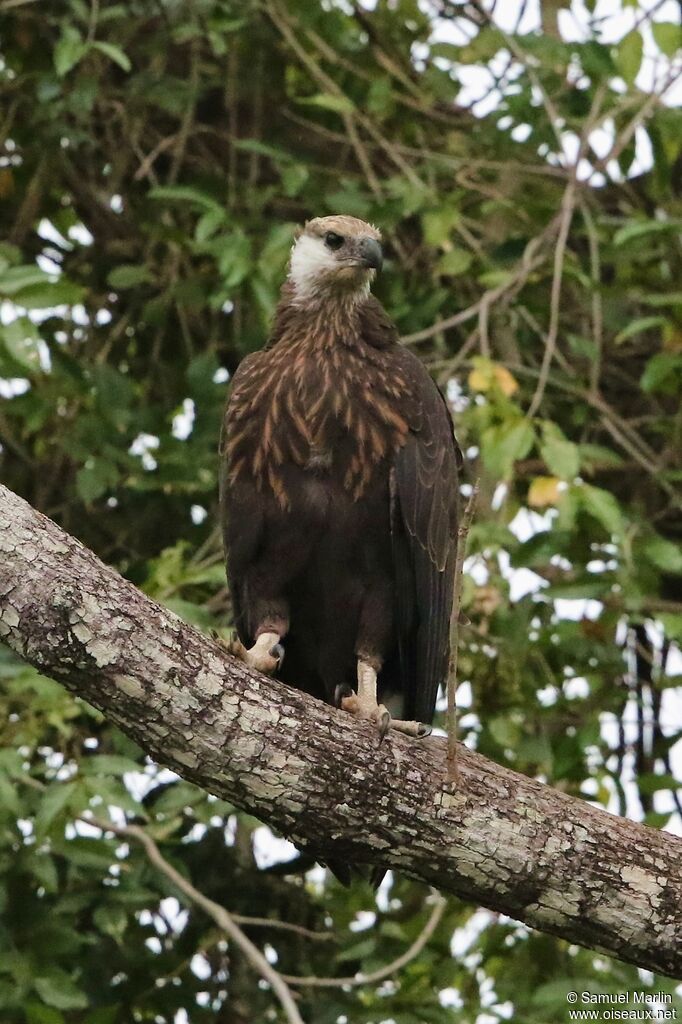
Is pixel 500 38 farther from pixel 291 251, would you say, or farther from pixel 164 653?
pixel 164 653

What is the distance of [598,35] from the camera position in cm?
459

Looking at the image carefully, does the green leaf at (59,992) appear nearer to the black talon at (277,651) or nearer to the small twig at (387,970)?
the small twig at (387,970)

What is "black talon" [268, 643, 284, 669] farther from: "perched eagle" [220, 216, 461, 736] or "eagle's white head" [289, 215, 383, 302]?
"eagle's white head" [289, 215, 383, 302]

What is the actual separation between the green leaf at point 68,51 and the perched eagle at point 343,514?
1.05m

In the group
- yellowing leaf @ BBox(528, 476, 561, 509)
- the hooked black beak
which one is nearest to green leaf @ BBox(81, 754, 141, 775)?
yellowing leaf @ BBox(528, 476, 561, 509)

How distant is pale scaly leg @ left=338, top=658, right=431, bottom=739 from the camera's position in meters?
3.13

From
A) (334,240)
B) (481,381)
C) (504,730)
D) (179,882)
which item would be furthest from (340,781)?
(334,240)

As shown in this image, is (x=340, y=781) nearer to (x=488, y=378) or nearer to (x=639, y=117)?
(x=488, y=378)

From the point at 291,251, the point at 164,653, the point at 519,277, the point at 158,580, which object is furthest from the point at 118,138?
the point at 164,653

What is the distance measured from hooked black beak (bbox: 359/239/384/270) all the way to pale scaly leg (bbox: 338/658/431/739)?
1.03 m

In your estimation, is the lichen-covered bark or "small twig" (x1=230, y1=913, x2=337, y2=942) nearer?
the lichen-covered bark

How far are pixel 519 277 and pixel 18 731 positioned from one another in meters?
1.94

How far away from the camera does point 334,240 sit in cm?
401

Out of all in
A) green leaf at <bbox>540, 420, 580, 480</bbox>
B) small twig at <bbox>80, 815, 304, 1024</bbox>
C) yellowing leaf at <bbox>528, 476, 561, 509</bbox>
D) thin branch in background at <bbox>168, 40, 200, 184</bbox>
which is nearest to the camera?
small twig at <bbox>80, 815, 304, 1024</bbox>
